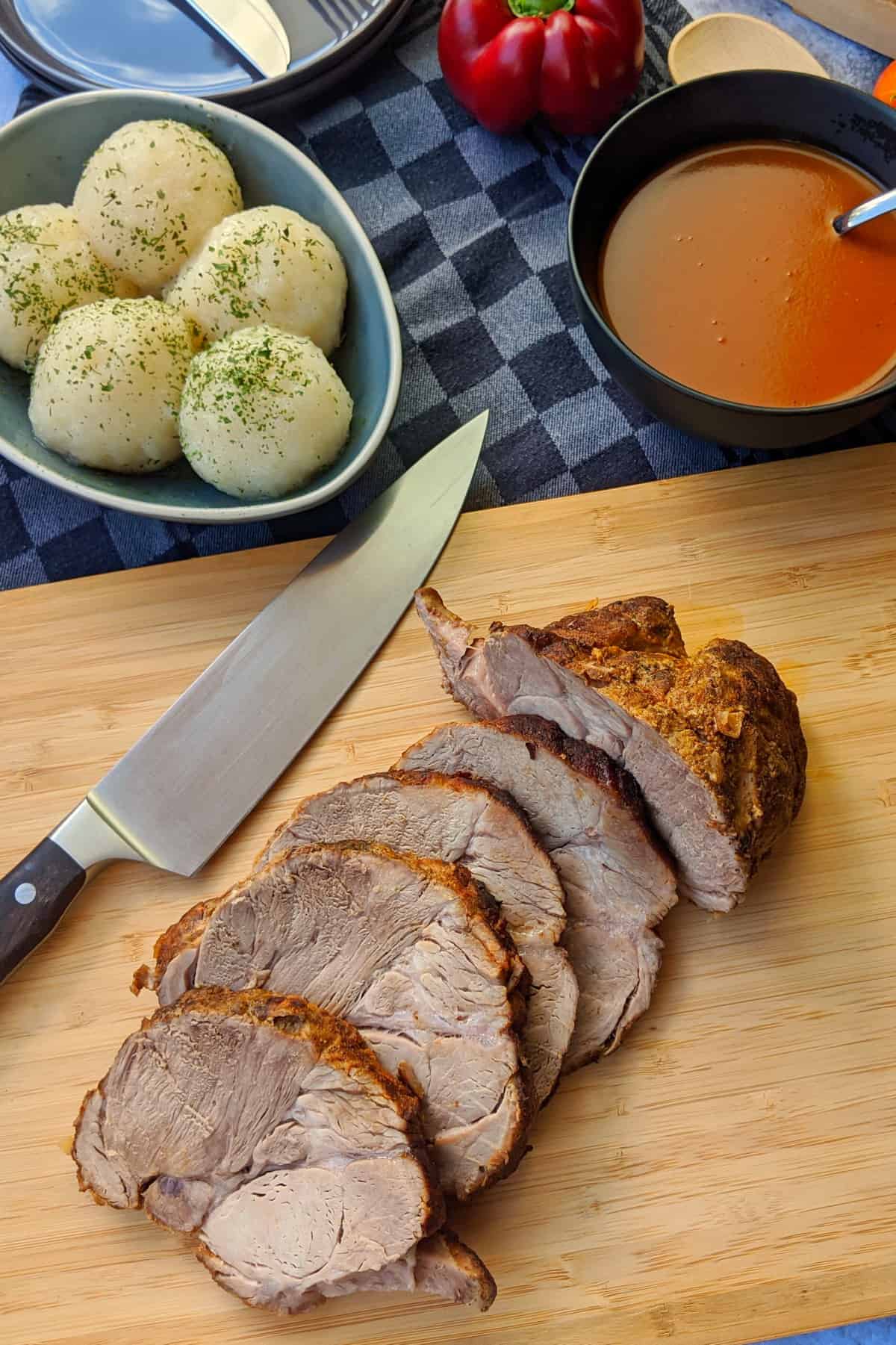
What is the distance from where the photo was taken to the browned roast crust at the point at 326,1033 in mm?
2057

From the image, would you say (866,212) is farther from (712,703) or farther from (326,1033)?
(326,1033)

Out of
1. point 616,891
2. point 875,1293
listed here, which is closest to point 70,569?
point 616,891

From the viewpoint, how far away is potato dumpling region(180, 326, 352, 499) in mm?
2402

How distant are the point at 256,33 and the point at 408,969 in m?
2.37

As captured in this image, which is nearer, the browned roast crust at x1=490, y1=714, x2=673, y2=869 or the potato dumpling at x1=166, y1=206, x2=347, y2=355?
the browned roast crust at x1=490, y1=714, x2=673, y2=869

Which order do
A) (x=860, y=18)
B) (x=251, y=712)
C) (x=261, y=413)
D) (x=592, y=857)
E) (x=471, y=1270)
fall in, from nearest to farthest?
(x=471, y=1270), (x=592, y=857), (x=261, y=413), (x=251, y=712), (x=860, y=18)

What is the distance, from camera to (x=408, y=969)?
219 centimetres

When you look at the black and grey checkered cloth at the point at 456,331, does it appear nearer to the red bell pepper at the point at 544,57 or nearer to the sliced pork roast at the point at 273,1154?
the red bell pepper at the point at 544,57

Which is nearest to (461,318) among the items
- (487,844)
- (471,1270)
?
(487,844)

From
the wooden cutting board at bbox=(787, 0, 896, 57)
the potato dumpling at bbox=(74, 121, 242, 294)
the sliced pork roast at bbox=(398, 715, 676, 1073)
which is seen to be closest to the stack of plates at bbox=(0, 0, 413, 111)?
the potato dumpling at bbox=(74, 121, 242, 294)

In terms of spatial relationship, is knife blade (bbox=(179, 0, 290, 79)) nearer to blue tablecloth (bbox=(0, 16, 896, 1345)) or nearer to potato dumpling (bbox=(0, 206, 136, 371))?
blue tablecloth (bbox=(0, 16, 896, 1345))

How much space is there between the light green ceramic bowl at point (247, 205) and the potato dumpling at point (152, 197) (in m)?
0.08

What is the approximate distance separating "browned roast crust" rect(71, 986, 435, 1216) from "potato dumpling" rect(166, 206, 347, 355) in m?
1.42

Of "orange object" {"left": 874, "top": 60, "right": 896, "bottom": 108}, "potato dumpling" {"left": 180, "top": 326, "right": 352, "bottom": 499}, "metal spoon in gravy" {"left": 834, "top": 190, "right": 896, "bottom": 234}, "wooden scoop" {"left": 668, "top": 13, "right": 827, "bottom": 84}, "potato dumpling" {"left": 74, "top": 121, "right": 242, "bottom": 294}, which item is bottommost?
"orange object" {"left": 874, "top": 60, "right": 896, "bottom": 108}
